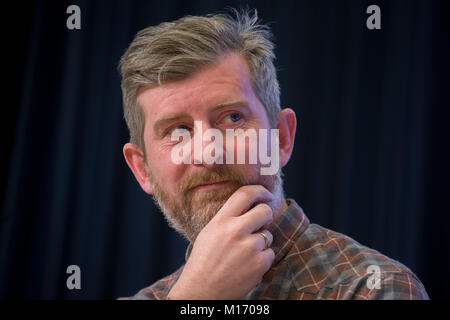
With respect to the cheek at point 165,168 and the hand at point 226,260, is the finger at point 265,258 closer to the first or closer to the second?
the hand at point 226,260

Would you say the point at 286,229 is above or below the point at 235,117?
below

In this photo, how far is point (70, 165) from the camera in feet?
6.21

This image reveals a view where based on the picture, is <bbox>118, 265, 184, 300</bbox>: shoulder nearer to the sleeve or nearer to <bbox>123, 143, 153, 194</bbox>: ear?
<bbox>123, 143, 153, 194</bbox>: ear

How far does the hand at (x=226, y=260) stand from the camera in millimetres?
1008

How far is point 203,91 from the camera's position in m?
1.22

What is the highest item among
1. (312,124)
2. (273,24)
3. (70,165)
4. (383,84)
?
(273,24)

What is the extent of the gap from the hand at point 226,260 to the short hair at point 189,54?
43 cm

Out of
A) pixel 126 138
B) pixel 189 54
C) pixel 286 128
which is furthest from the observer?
pixel 126 138

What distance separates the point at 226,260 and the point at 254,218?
12 cm

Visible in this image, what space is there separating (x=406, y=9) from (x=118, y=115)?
49.2 inches

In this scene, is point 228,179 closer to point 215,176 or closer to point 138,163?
point 215,176

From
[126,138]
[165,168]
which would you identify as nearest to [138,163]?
[165,168]

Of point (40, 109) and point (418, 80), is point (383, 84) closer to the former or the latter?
point (418, 80)
